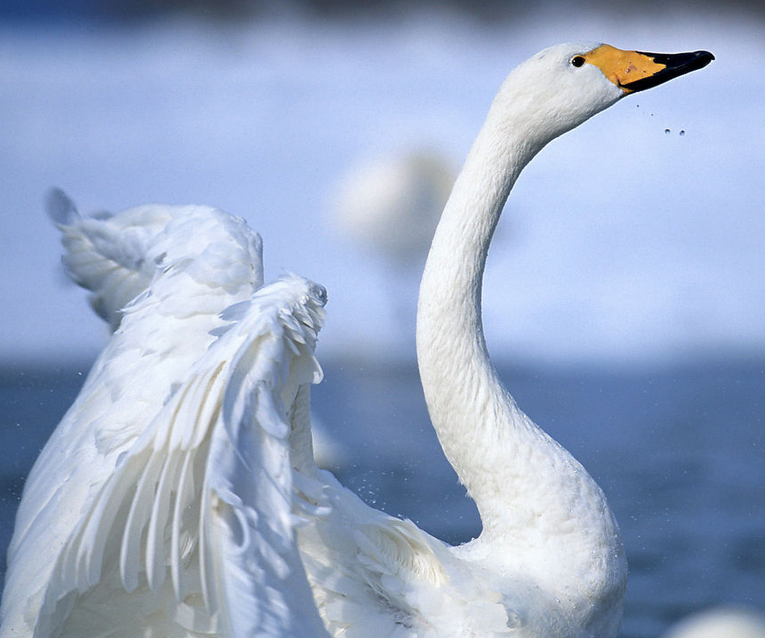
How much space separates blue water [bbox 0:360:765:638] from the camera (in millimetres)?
4738

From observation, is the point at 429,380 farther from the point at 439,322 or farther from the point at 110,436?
the point at 110,436

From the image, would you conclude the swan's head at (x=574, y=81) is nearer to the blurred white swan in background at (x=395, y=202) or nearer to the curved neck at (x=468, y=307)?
the curved neck at (x=468, y=307)

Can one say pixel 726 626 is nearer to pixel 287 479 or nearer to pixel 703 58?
pixel 703 58

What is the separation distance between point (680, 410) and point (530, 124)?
8.22m

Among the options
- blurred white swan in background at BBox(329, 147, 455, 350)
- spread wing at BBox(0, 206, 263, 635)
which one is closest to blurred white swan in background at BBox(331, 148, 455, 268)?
blurred white swan in background at BBox(329, 147, 455, 350)

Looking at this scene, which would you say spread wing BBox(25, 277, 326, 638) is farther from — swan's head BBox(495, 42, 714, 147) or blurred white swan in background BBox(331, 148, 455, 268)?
blurred white swan in background BBox(331, 148, 455, 268)

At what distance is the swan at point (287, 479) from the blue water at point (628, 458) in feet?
5.44

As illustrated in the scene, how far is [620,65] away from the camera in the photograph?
2578 millimetres

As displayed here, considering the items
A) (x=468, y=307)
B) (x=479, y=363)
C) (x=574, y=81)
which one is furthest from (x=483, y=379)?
(x=574, y=81)

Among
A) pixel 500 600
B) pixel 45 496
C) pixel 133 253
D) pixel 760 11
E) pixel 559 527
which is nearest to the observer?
pixel 500 600

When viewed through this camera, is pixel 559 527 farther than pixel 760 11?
No

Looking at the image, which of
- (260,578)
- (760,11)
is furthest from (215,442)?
(760,11)

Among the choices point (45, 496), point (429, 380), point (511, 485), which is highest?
point (429, 380)

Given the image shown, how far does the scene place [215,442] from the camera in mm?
1667
